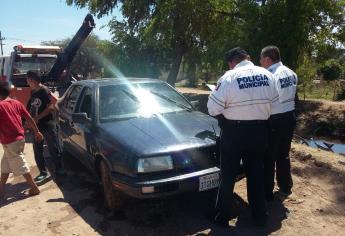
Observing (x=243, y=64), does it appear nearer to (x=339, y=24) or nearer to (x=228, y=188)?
(x=228, y=188)

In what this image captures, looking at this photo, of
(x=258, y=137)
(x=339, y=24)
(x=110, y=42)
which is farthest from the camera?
(x=110, y=42)

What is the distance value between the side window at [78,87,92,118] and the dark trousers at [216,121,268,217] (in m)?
2.26

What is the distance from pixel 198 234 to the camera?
443cm

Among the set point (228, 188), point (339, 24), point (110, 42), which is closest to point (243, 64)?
point (228, 188)

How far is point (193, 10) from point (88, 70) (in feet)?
77.0

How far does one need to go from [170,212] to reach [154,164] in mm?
923

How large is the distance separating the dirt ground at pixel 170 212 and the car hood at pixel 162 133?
0.83 m

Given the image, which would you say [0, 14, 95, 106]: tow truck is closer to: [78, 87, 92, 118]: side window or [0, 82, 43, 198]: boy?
[78, 87, 92, 118]: side window

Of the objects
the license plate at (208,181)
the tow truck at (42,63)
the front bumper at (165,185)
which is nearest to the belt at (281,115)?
the license plate at (208,181)

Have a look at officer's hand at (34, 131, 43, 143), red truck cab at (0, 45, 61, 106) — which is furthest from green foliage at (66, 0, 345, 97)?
officer's hand at (34, 131, 43, 143)

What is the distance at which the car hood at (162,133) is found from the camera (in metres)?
4.47

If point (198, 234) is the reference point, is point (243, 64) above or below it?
above

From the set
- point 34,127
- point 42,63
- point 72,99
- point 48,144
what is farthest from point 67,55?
point 34,127

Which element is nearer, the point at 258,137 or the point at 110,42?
the point at 258,137
